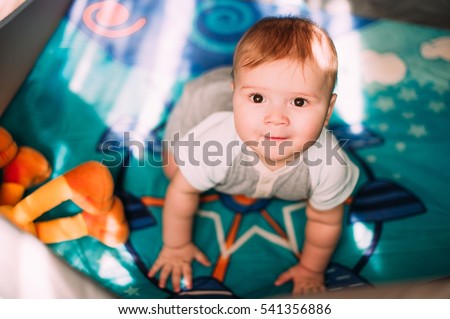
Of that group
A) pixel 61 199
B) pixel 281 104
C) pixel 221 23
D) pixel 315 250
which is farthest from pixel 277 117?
pixel 221 23

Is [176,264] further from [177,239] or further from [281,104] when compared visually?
[281,104]

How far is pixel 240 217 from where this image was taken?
0.89 meters

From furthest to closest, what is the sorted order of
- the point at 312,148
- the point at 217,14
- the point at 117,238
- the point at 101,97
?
the point at 217,14
the point at 101,97
the point at 117,238
the point at 312,148

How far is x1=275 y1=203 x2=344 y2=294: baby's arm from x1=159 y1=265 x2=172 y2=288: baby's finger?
0.19 metres

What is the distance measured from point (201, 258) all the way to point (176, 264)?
5 cm

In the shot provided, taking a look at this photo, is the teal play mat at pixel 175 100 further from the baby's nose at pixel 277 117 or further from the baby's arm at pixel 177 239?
the baby's nose at pixel 277 117

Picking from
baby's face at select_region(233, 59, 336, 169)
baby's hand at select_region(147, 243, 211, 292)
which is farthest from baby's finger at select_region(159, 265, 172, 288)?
baby's face at select_region(233, 59, 336, 169)

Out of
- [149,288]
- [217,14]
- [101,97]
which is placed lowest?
[149,288]

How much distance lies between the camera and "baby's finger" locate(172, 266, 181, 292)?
2.68 feet

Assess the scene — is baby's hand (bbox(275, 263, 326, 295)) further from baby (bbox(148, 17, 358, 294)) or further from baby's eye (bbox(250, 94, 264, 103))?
baby's eye (bbox(250, 94, 264, 103))

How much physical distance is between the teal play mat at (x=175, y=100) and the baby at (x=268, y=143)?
50 mm

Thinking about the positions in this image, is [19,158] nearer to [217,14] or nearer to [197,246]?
[197,246]
